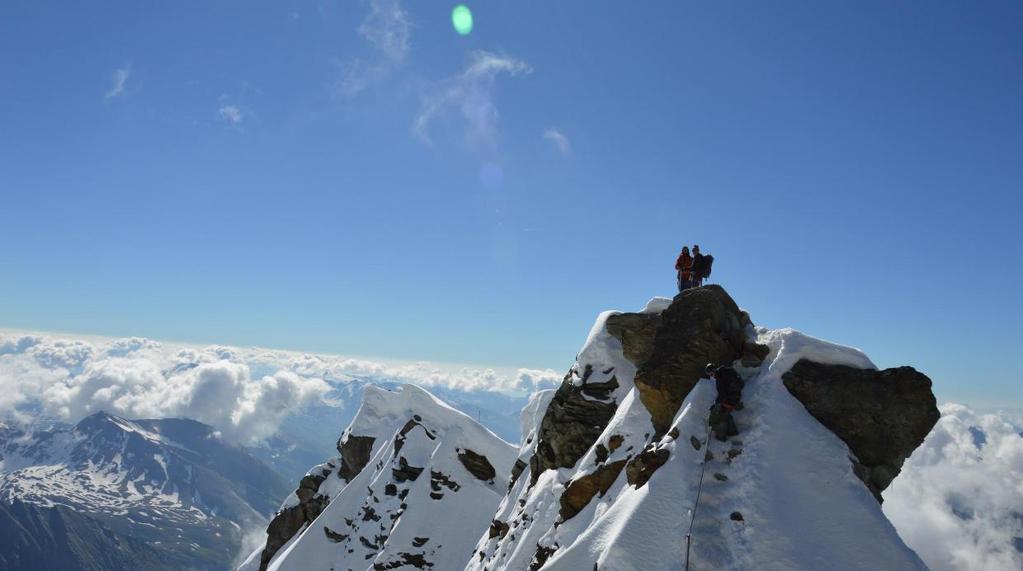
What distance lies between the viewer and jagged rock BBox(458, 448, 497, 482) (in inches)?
2387

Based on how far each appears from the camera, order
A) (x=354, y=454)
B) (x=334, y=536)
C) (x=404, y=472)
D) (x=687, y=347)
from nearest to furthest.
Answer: (x=687, y=347)
(x=334, y=536)
(x=404, y=472)
(x=354, y=454)

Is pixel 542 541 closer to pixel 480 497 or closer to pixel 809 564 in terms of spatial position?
pixel 809 564

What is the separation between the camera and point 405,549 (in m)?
51.2

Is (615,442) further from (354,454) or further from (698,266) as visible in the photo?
(354,454)

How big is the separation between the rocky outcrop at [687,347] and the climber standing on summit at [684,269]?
11.4 feet

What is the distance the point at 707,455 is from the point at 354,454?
213 ft

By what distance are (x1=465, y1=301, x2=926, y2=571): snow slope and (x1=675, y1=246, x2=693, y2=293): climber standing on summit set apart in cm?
621

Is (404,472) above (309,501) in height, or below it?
above

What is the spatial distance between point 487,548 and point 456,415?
3792 centimetres

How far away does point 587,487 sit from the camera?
22.1 meters

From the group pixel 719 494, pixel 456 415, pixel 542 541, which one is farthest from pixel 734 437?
pixel 456 415

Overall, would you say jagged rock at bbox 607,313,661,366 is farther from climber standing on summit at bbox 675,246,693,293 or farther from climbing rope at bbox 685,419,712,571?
climbing rope at bbox 685,419,712,571

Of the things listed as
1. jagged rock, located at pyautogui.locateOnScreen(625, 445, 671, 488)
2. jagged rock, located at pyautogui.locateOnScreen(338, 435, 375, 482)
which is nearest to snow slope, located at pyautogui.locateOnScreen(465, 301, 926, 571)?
jagged rock, located at pyautogui.locateOnScreen(625, 445, 671, 488)

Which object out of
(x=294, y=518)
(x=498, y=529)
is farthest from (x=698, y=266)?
(x=294, y=518)
